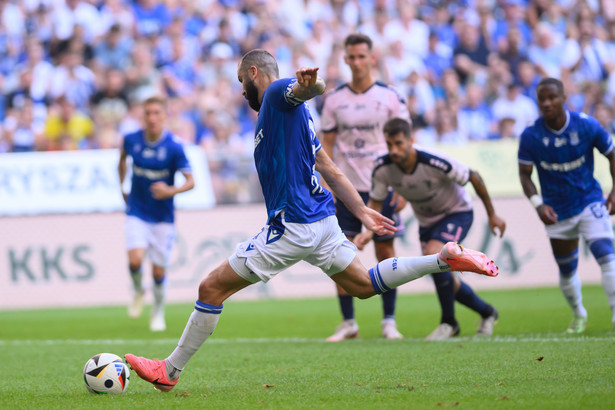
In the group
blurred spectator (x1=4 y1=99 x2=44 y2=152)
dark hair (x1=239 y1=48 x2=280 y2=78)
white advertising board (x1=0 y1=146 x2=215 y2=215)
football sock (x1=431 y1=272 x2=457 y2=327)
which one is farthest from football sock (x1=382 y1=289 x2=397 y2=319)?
blurred spectator (x1=4 y1=99 x2=44 y2=152)

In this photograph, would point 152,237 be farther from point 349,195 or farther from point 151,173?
point 349,195

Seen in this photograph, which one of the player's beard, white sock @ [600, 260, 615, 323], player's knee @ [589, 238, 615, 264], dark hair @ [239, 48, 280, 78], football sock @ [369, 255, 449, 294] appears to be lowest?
white sock @ [600, 260, 615, 323]

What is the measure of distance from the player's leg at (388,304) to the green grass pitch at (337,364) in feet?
0.70

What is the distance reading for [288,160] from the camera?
546cm

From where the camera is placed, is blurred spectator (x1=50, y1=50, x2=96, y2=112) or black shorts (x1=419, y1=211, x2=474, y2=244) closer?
black shorts (x1=419, y1=211, x2=474, y2=244)

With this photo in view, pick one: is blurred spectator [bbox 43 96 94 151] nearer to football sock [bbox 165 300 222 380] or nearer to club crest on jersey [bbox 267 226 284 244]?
football sock [bbox 165 300 222 380]

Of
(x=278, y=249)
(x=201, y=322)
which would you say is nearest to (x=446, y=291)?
(x=278, y=249)

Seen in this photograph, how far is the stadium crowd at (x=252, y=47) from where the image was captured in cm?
1786

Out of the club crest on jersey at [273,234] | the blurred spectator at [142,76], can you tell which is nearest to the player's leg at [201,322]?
the club crest on jersey at [273,234]

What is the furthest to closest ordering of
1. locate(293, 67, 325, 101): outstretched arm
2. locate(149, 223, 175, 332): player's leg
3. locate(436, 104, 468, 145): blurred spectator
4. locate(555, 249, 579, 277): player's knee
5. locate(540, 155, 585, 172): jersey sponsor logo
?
locate(436, 104, 468, 145): blurred spectator → locate(149, 223, 175, 332): player's leg → locate(555, 249, 579, 277): player's knee → locate(540, 155, 585, 172): jersey sponsor logo → locate(293, 67, 325, 101): outstretched arm

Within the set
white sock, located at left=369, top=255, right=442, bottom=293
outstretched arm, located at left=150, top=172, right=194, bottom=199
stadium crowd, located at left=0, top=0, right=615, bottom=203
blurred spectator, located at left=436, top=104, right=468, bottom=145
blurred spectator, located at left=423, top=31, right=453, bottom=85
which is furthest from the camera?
blurred spectator, located at left=423, top=31, right=453, bottom=85

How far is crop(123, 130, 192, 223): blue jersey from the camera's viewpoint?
1126 cm

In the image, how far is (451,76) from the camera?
60.8 feet

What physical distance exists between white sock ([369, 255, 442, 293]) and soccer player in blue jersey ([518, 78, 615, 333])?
318 centimetres
